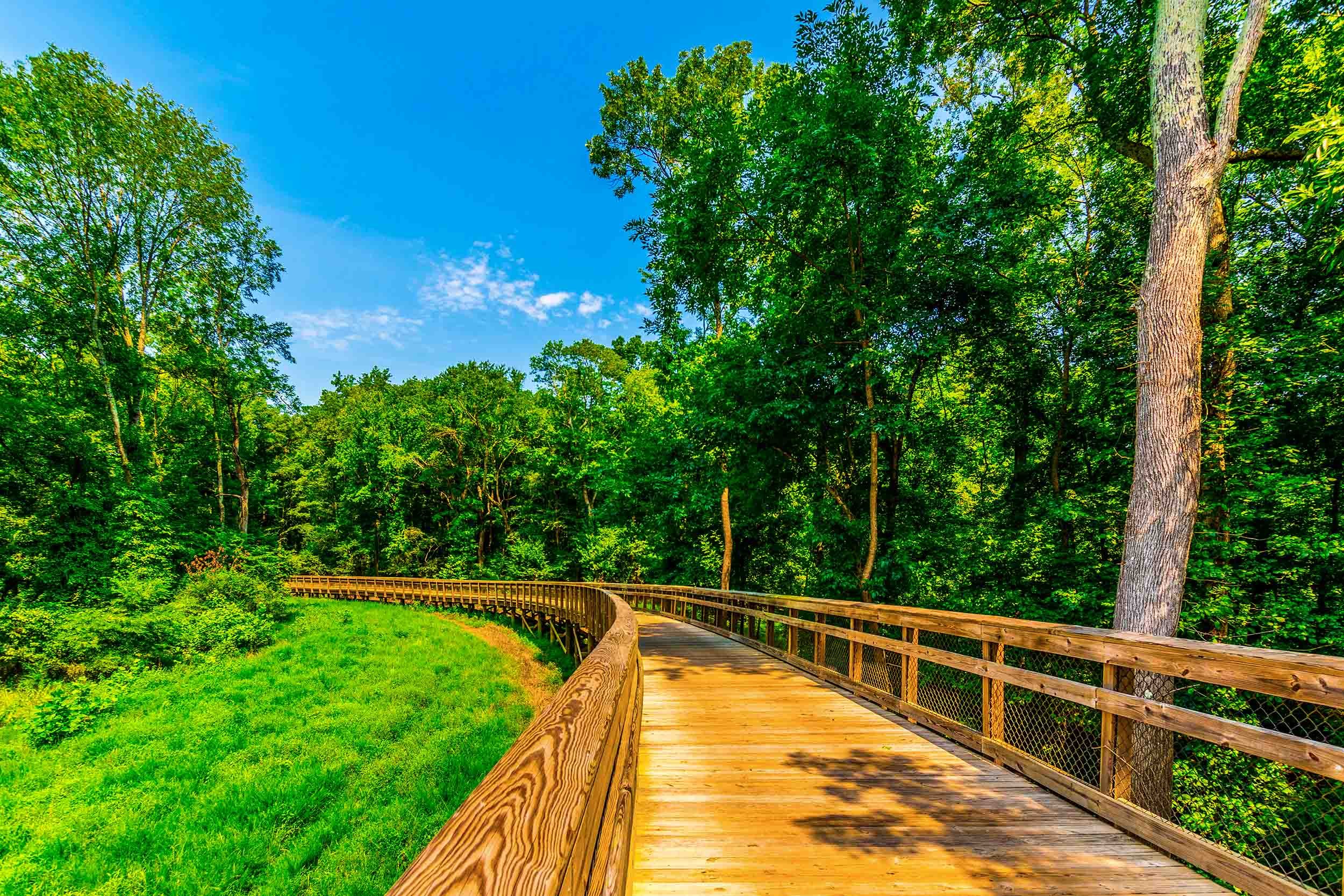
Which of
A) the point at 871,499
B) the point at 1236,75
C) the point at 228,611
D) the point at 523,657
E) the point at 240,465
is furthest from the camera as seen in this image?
the point at 240,465

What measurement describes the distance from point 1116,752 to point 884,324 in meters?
9.33

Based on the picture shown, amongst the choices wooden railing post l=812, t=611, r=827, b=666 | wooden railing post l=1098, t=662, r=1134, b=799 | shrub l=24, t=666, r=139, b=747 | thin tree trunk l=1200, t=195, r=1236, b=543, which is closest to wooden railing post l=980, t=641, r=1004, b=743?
wooden railing post l=1098, t=662, r=1134, b=799

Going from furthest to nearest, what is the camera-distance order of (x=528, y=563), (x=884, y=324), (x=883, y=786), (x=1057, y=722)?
(x=528, y=563) → (x=884, y=324) → (x=1057, y=722) → (x=883, y=786)

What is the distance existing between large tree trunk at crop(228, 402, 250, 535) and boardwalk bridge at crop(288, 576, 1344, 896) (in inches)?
1068

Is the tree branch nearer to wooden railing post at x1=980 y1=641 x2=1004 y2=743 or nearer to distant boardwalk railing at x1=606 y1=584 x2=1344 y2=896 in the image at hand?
distant boardwalk railing at x1=606 y1=584 x2=1344 y2=896

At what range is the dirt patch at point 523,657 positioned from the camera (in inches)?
474

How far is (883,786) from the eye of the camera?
11.8 feet

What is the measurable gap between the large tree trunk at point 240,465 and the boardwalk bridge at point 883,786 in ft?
89.0

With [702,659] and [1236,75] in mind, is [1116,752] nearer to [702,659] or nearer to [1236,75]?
[702,659]

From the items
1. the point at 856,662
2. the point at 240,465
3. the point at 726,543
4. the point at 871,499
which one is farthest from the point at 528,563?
the point at 856,662

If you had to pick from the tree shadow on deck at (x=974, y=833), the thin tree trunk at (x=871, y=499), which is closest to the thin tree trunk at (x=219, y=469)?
the thin tree trunk at (x=871, y=499)

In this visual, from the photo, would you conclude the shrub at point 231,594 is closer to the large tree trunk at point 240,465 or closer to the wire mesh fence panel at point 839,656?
the large tree trunk at point 240,465

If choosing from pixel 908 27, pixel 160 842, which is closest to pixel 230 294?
pixel 160 842

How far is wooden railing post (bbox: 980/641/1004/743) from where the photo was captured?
4078 millimetres
